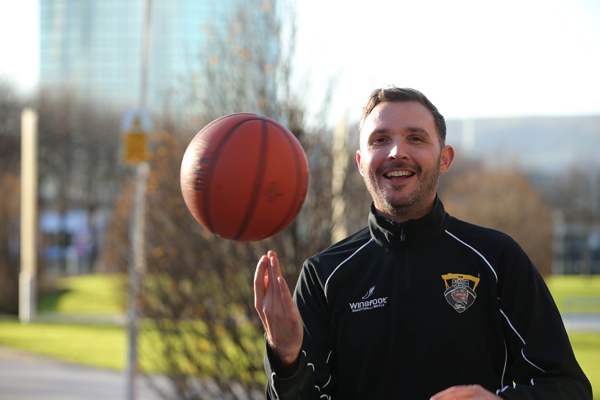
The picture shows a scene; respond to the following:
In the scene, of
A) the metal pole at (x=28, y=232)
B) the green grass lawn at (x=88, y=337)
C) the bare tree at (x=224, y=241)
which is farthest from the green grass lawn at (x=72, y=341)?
the bare tree at (x=224, y=241)

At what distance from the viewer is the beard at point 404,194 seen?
6.73ft

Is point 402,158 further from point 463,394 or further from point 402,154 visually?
point 463,394

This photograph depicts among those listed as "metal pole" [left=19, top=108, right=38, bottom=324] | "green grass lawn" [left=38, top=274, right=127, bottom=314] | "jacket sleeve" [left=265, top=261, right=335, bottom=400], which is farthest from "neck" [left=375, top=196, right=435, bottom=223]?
"metal pole" [left=19, top=108, right=38, bottom=324]

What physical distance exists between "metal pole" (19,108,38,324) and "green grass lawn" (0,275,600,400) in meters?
0.64

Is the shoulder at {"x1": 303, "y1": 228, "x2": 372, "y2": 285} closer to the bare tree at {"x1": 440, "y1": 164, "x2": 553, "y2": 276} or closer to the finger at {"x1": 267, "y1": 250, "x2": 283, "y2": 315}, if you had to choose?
the finger at {"x1": 267, "y1": 250, "x2": 283, "y2": 315}

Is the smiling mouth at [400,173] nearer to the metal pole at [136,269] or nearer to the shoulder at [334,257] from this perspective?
the shoulder at [334,257]

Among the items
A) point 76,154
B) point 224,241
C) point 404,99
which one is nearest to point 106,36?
point 76,154

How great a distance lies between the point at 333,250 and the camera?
2.24m

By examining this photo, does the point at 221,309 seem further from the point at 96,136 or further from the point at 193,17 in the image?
the point at 193,17

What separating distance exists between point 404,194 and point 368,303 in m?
0.42

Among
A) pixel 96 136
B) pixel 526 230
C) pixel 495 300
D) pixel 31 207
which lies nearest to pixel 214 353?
pixel 495 300

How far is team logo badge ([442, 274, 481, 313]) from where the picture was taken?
1960 millimetres

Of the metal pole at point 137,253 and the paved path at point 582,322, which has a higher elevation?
the metal pole at point 137,253

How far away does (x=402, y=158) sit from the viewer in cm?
203
